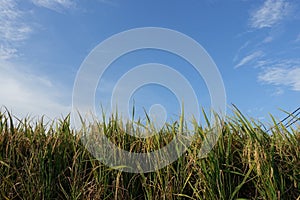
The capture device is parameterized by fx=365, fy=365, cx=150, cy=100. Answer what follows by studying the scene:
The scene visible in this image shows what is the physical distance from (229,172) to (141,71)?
1544 mm

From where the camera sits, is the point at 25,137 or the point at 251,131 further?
the point at 25,137

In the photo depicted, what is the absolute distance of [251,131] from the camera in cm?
341

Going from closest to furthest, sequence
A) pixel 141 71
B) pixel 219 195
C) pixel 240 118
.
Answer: pixel 219 195 < pixel 240 118 < pixel 141 71

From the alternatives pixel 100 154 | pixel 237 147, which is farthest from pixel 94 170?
pixel 237 147

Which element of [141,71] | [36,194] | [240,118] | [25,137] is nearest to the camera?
[36,194]

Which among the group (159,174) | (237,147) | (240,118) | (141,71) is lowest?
(159,174)

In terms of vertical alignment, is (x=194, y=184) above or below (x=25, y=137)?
below

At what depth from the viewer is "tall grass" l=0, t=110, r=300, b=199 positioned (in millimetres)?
3039

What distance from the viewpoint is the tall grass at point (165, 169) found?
3.04m

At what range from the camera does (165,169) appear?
3232 mm

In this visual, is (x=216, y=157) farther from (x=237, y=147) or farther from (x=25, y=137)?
(x=25, y=137)

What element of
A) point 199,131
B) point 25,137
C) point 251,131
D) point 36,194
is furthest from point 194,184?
point 25,137

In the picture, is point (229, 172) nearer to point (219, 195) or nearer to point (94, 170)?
point (219, 195)

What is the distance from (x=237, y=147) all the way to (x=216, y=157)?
1.27ft
